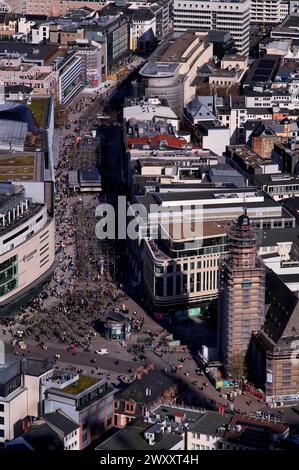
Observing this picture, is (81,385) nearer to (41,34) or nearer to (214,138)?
(214,138)

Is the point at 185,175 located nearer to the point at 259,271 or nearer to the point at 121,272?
the point at 121,272

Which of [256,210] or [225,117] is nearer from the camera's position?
[256,210]

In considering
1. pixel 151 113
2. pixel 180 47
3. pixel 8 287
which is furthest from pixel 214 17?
pixel 8 287

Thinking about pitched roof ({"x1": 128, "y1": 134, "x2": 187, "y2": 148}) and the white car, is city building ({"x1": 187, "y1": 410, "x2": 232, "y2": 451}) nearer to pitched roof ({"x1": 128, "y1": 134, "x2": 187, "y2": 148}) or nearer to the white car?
the white car

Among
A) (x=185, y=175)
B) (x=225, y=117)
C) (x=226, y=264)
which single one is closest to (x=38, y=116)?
(x=225, y=117)

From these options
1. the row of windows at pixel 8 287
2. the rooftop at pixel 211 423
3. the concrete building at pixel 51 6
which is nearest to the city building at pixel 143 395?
the rooftop at pixel 211 423

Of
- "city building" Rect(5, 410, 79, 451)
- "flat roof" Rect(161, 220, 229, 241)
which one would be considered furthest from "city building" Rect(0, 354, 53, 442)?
"flat roof" Rect(161, 220, 229, 241)

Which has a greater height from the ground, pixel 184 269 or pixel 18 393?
pixel 18 393
